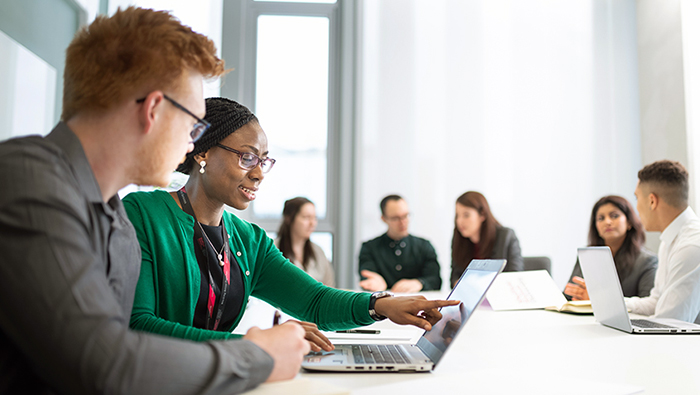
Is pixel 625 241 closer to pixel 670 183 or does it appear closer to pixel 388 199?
pixel 670 183

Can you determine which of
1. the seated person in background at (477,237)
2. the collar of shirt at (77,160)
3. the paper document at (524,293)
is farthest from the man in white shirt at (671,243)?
the collar of shirt at (77,160)

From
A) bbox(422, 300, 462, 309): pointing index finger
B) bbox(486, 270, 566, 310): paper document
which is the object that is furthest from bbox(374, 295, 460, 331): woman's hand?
bbox(486, 270, 566, 310): paper document

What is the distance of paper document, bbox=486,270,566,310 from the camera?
7.11 ft

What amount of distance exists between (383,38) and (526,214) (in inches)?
85.5

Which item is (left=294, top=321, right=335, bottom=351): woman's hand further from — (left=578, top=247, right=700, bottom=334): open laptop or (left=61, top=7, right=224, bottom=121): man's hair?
(left=578, top=247, right=700, bottom=334): open laptop

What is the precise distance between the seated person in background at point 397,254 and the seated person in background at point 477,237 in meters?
0.30

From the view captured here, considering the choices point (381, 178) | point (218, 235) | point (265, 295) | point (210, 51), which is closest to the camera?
point (210, 51)

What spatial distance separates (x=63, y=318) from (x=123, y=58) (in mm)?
415

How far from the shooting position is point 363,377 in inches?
36.2

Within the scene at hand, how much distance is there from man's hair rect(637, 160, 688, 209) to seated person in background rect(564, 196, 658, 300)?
59 cm

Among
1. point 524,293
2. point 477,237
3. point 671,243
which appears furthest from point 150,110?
point 477,237

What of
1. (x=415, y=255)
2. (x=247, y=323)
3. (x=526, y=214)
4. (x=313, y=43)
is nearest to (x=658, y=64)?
(x=526, y=214)

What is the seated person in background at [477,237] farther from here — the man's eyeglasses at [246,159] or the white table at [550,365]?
the man's eyeglasses at [246,159]

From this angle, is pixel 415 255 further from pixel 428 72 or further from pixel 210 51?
pixel 210 51
